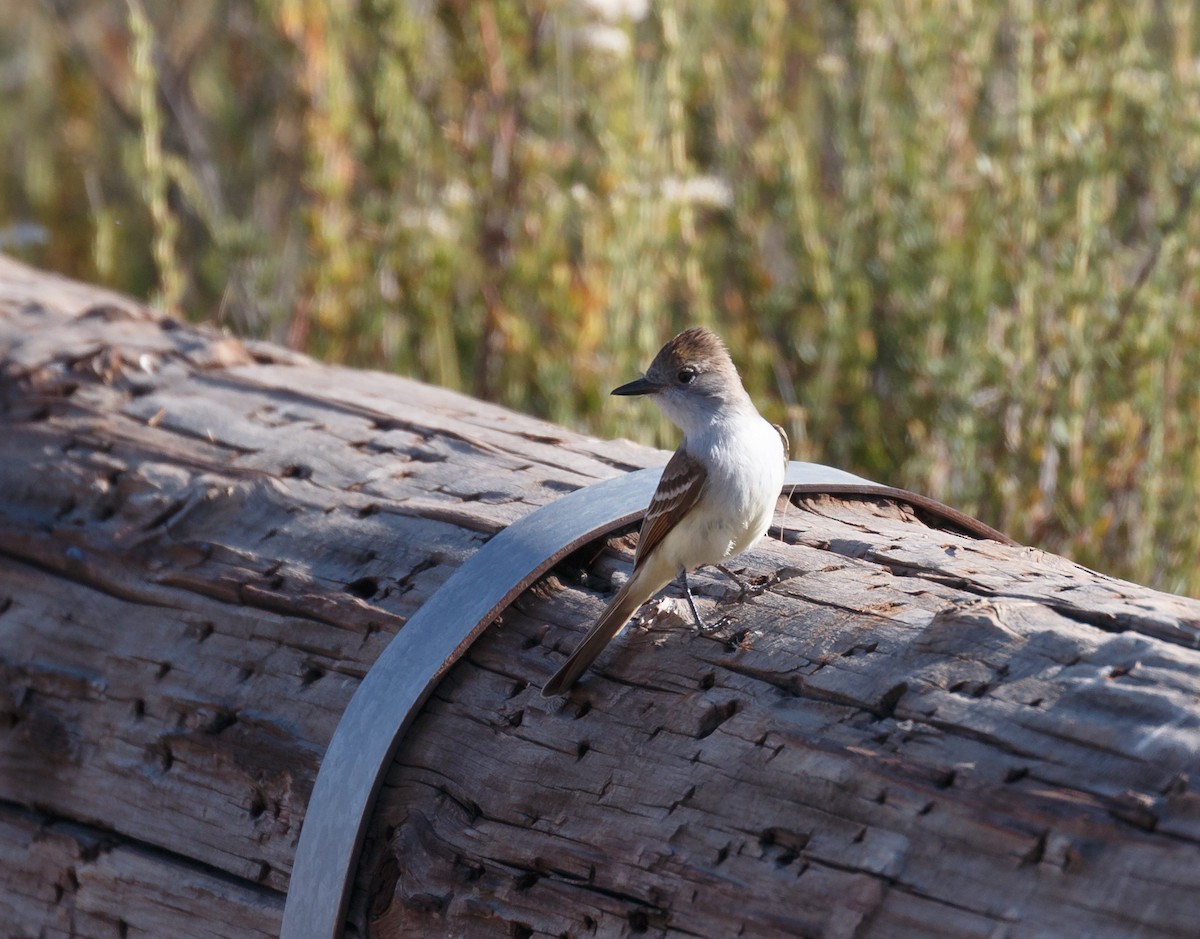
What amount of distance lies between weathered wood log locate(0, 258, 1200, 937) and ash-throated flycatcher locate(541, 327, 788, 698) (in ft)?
0.21

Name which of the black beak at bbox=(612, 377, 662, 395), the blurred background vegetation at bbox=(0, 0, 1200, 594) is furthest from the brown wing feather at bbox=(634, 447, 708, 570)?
the blurred background vegetation at bbox=(0, 0, 1200, 594)

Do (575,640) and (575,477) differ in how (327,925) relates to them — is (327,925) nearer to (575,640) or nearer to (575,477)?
(575,640)

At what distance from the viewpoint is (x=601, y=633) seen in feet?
7.64

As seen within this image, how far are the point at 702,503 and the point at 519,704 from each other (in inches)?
21.4

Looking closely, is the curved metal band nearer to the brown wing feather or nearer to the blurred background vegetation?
the brown wing feather

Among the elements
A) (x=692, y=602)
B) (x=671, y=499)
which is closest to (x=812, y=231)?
(x=671, y=499)

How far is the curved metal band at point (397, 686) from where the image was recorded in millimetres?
2238

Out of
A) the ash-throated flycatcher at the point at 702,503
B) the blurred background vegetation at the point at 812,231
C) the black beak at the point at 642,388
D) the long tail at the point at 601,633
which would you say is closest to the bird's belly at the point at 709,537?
the ash-throated flycatcher at the point at 702,503

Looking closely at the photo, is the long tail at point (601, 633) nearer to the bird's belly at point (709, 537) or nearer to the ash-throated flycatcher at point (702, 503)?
the ash-throated flycatcher at point (702, 503)

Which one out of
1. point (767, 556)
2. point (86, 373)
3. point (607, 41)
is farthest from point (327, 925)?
point (607, 41)

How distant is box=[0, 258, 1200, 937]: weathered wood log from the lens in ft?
5.91

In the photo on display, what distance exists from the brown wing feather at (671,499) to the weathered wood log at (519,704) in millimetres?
151

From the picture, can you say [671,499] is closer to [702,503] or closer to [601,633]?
[702,503]

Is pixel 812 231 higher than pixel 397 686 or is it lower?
higher
